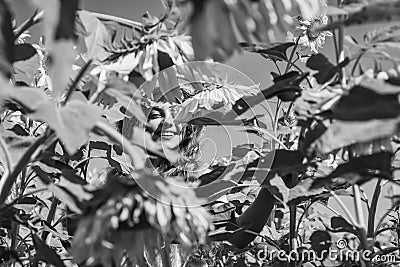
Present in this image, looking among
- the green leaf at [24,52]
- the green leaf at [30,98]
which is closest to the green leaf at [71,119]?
the green leaf at [30,98]

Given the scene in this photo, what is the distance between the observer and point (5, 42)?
48 cm

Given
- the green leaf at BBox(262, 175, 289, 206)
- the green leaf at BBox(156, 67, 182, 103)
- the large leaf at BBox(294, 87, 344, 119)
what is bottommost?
the green leaf at BBox(262, 175, 289, 206)

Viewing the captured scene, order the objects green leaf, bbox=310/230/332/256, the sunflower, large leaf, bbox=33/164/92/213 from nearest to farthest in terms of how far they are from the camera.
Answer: large leaf, bbox=33/164/92/213
green leaf, bbox=310/230/332/256
the sunflower

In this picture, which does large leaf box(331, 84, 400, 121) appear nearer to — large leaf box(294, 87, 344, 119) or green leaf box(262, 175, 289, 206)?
large leaf box(294, 87, 344, 119)

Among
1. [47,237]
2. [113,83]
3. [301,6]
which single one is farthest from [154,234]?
[47,237]

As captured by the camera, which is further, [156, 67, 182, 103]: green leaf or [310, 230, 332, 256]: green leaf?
[310, 230, 332, 256]: green leaf

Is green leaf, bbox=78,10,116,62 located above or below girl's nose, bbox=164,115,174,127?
above

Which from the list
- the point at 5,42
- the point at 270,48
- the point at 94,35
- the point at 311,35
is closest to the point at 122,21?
the point at 94,35

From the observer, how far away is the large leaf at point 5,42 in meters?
0.43

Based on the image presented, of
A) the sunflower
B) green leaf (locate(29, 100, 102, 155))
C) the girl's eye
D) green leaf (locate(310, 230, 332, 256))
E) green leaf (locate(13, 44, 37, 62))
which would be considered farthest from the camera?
the sunflower

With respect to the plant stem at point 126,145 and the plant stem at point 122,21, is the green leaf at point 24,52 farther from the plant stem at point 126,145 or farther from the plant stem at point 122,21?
the plant stem at point 126,145

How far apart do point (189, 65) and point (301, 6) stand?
324mm

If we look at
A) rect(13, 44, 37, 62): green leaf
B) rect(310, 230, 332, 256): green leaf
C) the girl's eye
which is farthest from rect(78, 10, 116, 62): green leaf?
the girl's eye

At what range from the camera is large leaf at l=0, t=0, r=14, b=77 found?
43 cm
